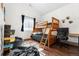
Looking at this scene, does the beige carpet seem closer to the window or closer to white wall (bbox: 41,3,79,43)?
the window

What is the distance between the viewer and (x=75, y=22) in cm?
132

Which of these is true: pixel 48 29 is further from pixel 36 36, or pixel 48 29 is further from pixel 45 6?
pixel 45 6

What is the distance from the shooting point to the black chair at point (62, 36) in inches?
53.4

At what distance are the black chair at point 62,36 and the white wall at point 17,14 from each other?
0.45 meters

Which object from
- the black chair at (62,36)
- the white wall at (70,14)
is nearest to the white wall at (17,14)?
the white wall at (70,14)

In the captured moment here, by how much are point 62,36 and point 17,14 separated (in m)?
0.76

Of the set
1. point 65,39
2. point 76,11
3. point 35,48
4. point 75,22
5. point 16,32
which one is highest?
point 76,11

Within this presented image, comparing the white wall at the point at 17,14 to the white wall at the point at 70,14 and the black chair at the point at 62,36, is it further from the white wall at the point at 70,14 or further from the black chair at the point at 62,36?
the black chair at the point at 62,36

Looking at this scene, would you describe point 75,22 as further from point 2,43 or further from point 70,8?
point 2,43

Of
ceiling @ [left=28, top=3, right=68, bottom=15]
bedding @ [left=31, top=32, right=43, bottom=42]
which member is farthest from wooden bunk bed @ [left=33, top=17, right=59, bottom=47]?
ceiling @ [left=28, top=3, right=68, bottom=15]

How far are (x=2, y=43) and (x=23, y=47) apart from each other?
1.01 feet

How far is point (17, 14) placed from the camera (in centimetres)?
136

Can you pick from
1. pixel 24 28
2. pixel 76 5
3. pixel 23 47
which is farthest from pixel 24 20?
pixel 76 5

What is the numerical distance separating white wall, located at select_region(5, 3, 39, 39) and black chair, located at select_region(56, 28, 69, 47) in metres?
0.45
